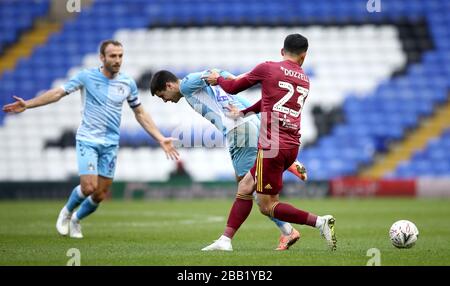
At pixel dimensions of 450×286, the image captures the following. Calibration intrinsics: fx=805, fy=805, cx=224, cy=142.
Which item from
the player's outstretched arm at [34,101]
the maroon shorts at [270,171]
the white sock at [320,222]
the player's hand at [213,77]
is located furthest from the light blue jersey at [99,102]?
the white sock at [320,222]

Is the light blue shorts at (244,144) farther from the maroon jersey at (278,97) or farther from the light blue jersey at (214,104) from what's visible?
the maroon jersey at (278,97)

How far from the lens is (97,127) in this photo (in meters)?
11.2

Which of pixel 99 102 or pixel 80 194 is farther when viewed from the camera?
pixel 99 102

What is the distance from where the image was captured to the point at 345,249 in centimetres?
894

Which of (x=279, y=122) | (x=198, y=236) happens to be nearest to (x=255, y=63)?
(x=198, y=236)

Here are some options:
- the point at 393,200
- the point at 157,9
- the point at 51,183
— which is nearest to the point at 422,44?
the point at 393,200

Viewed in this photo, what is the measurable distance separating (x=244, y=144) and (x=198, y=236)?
2.12 meters

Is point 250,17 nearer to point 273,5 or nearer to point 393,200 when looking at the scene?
point 273,5

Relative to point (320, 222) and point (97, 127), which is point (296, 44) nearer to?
point (320, 222)

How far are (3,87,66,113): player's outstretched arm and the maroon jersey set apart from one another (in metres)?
2.91

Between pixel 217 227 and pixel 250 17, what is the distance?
13605 millimetres

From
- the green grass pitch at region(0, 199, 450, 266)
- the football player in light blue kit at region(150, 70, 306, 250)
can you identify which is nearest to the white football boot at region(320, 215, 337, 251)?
the green grass pitch at region(0, 199, 450, 266)

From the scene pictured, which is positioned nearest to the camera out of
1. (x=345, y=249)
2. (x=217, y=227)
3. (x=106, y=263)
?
(x=106, y=263)

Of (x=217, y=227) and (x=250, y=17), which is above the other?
(x=250, y=17)
